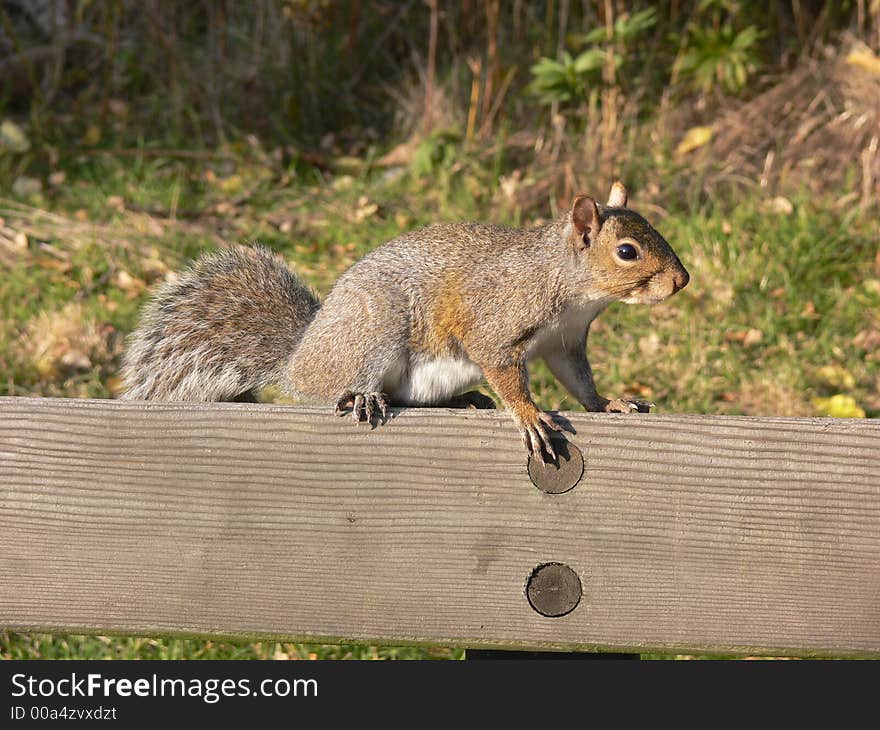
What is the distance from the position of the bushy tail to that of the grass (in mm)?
546

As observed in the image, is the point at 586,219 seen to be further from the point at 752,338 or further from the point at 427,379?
the point at 752,338

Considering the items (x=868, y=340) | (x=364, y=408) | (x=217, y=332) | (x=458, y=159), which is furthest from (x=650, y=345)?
(x=364, y=408)

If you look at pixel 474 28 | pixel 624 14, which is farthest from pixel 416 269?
pixel 474 28

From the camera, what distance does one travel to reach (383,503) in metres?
1.13

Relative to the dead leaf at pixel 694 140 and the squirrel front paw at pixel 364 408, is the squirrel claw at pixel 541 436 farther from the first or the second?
the dead leaf at pixel 694 140

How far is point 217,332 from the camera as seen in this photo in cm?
176

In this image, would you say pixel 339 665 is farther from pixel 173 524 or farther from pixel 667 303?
pixel 667 303

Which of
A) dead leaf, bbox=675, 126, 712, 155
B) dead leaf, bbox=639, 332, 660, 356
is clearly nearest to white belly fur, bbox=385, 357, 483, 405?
dead leaf, bbox=639, 332, 660, 356

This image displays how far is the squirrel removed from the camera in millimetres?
1678

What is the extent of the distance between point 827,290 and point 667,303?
0.41m

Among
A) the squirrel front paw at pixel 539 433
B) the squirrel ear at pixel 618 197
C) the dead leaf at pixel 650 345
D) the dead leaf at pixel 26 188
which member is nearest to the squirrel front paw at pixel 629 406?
the squirrel ear at pixel 618 197

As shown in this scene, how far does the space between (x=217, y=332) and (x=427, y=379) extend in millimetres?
326

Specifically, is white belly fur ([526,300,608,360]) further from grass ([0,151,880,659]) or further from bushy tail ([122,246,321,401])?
grass ([0,151,880,659])

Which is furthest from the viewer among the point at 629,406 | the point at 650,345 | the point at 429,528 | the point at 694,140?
the point at 694,140
